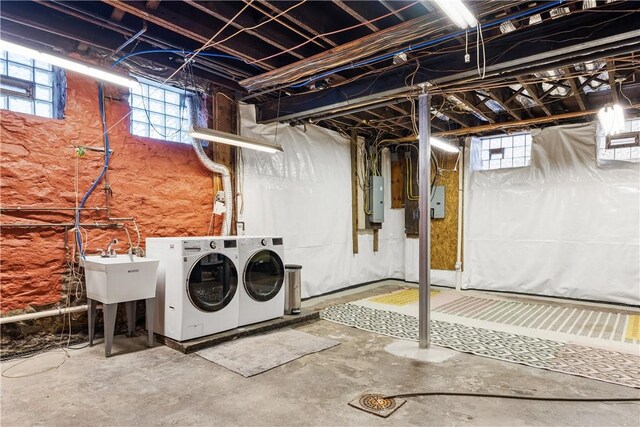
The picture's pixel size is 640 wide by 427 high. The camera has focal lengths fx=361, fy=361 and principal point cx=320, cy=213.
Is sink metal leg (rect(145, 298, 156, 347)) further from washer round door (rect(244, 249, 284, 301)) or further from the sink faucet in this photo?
washer round door (rect(244, 249, 284, 301))

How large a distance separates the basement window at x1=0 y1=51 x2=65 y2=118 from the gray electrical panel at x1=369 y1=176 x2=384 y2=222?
4.76 meters

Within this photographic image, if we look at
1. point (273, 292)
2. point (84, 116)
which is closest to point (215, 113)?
point (84, 116)

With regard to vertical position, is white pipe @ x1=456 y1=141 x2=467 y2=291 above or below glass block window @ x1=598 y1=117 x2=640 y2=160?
below

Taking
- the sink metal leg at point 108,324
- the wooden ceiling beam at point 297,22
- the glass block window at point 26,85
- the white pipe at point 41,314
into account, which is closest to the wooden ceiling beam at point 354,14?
the wooden ceiling beam at point 297,22

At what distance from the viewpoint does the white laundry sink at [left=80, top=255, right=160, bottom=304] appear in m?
3.08

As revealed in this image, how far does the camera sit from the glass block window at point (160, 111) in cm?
398

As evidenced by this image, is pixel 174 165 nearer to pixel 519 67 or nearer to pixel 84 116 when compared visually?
pixel 84 116

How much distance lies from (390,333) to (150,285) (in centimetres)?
245

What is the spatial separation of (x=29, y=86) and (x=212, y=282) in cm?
244

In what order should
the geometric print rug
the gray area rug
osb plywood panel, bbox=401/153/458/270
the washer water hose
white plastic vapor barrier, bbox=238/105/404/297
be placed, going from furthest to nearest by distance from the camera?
osb plywood panel, bbox=401/153/458/270
white plastic vapor barrier, bbox=238/105/404/297
the washer water hose
the gray area rug
the geometric print rug

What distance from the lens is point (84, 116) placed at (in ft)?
11.6

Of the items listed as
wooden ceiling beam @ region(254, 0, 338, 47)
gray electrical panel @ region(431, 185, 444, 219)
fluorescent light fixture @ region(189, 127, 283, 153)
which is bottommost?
gray electrical panel @ region(431, 185, 444, 219)

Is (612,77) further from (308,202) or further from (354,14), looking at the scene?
(308,202)

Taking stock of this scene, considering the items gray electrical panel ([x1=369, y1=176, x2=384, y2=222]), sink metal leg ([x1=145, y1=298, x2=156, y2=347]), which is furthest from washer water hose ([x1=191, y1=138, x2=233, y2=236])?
gray electrical panel ([x1=369, y1=176, x2=384, y2=222])
